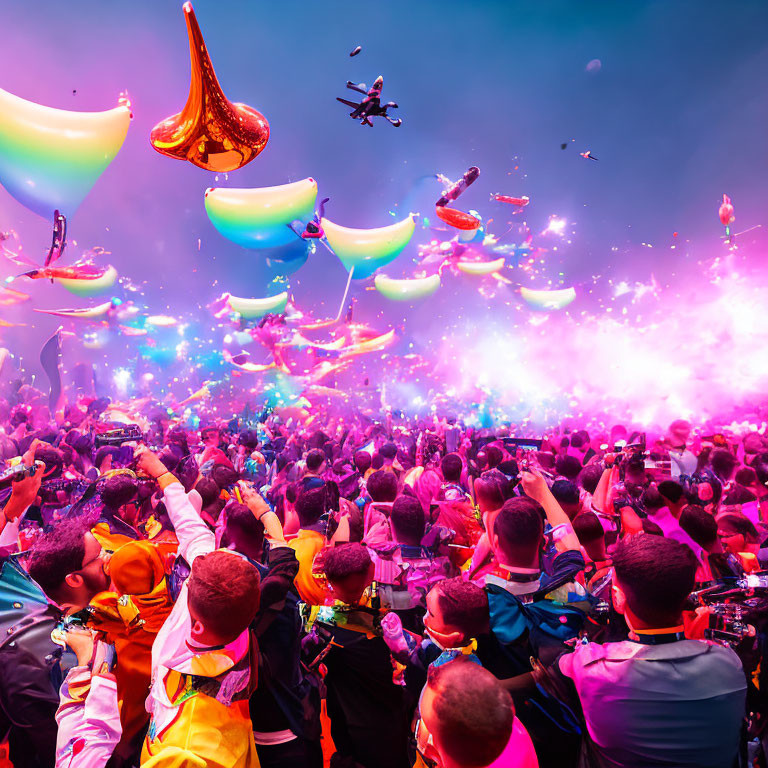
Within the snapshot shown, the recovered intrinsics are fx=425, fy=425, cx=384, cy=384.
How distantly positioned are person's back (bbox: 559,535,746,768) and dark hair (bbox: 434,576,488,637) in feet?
1.13

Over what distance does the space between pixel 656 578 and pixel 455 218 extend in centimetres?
921

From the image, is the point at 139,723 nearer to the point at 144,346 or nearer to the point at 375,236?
the point at 375,236

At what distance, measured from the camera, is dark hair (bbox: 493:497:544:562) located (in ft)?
7.61

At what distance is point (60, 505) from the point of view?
4590mm

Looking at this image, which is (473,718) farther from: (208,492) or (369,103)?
(369,103)

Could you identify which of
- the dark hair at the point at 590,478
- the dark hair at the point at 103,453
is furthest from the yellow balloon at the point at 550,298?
the dark hair at the point at 103,453

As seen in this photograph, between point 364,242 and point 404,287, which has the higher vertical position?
point 404,287

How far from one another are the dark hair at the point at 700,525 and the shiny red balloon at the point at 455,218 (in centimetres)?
796

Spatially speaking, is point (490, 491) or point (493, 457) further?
point (493, 457)

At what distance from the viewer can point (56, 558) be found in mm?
1846

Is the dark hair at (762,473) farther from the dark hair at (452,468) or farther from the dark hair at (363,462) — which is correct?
the dark hair at (363,462)

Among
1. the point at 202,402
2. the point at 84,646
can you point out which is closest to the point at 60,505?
the point at 84,646

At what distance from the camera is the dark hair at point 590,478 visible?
507 centimetres

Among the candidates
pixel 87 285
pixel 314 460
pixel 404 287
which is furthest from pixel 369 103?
pixel 87 285
